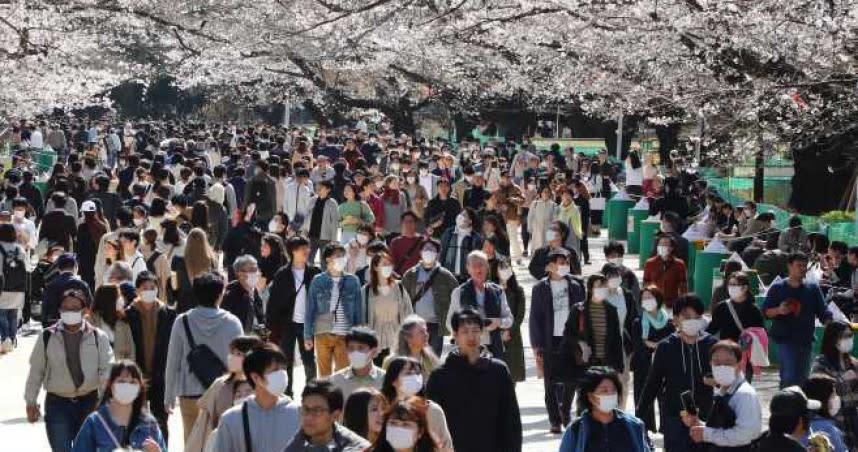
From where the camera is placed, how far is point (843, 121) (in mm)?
21047

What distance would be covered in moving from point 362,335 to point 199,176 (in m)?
14.3

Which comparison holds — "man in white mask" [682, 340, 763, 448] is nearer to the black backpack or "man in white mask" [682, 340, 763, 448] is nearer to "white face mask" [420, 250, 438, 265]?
"white face mask" [420, 250, 438, 265]

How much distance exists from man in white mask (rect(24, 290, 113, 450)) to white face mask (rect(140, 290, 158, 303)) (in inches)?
27.9

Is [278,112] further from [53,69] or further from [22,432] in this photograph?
[22,432]

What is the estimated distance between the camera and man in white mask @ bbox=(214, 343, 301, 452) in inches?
296

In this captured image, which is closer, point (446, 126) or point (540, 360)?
point (540, 360)

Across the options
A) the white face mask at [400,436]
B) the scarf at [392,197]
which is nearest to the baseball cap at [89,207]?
the scarf at [392,197]

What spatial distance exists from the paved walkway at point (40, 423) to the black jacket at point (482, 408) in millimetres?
3452

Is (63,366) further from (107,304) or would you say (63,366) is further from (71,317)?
(107,304)

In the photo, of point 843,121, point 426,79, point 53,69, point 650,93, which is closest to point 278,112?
point 426,79

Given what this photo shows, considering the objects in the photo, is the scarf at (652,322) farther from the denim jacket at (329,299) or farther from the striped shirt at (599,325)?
the denim jacket at (329,299)

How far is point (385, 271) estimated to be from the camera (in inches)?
506

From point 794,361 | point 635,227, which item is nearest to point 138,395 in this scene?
point 794,361

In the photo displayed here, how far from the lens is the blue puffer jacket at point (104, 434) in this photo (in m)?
7.89
